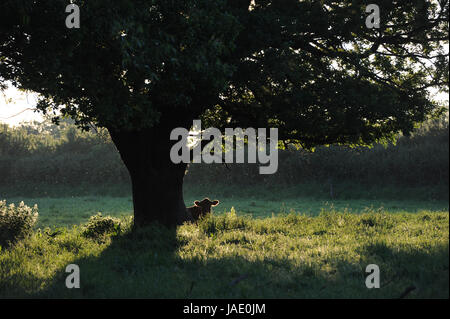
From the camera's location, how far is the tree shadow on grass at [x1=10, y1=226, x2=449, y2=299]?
5.68 m

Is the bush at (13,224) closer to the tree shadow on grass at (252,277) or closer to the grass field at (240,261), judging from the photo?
the grass field at (240,261)

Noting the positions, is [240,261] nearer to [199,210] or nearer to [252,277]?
[252,277]

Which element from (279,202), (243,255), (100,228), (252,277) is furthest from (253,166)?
(252,277)

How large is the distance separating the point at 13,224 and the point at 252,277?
869 centimetres

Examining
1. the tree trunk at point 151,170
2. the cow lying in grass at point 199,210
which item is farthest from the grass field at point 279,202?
the tree trunk at point 151,170

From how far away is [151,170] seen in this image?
1166cm

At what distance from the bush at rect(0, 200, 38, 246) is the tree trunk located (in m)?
3.46

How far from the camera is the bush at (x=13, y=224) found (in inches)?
455

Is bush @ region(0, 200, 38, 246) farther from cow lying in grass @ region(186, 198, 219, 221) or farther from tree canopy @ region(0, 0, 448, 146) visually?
cow lying in grass @ region(186, 198, 219, 221)

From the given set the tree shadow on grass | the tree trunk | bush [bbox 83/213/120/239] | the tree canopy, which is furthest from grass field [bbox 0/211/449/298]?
the tree canopy

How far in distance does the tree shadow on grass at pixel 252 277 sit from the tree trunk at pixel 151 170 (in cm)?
326
